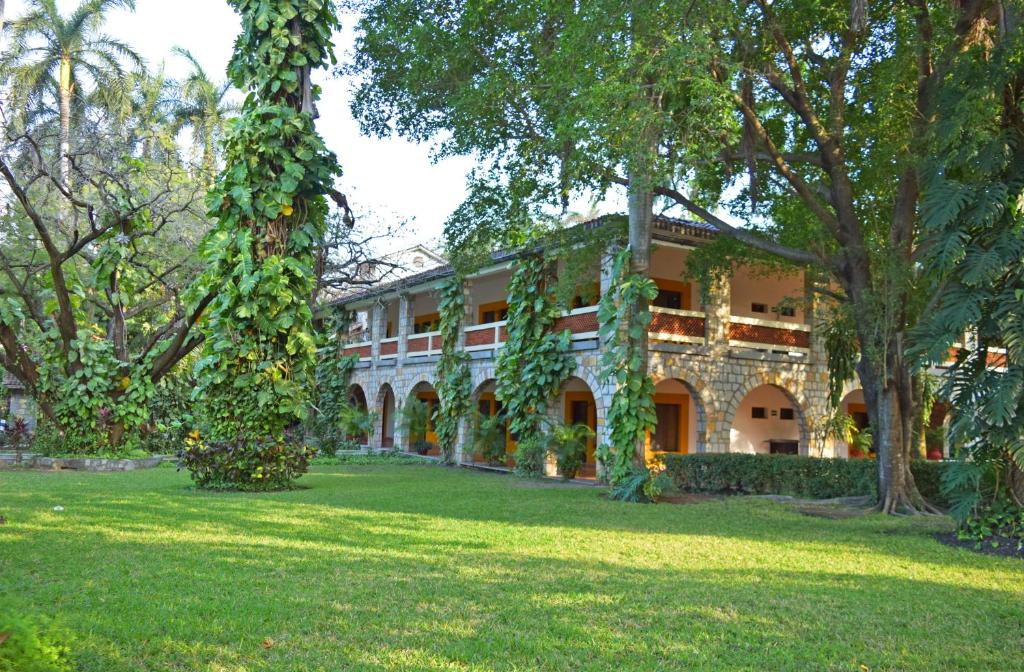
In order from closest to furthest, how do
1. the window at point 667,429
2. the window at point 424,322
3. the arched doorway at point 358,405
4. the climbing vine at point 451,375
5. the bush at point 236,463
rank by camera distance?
the bush at point 236,463 < the window at point 667,429 < the climbing vine at point 451,375 < the arched doorway at point 358,405 < the window at point 424,322

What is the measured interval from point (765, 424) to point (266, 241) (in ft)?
44.5

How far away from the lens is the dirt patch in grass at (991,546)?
28.1ft

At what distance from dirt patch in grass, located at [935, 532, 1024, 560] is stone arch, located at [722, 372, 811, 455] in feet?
29.6

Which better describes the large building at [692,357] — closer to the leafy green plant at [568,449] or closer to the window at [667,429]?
the window at [667,429]

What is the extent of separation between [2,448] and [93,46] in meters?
17.4

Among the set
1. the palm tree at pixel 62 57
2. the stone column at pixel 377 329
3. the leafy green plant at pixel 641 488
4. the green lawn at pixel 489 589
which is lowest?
the green lawn at pixel 489 589

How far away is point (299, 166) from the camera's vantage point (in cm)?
1295

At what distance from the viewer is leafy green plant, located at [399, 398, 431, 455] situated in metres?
25.1

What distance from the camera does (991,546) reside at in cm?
886

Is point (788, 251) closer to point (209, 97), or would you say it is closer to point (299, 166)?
point (299, 166)

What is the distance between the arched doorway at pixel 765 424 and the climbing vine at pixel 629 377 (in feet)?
23.2

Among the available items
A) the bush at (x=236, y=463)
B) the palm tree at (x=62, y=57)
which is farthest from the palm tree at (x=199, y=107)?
the bush at (x=236, y=463)

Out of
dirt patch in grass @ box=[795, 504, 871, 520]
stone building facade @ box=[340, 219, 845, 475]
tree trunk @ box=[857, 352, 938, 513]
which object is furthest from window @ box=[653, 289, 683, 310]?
tree trunk @ box=[857, 352, 938, 513]

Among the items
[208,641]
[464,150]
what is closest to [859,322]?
[464,150]
